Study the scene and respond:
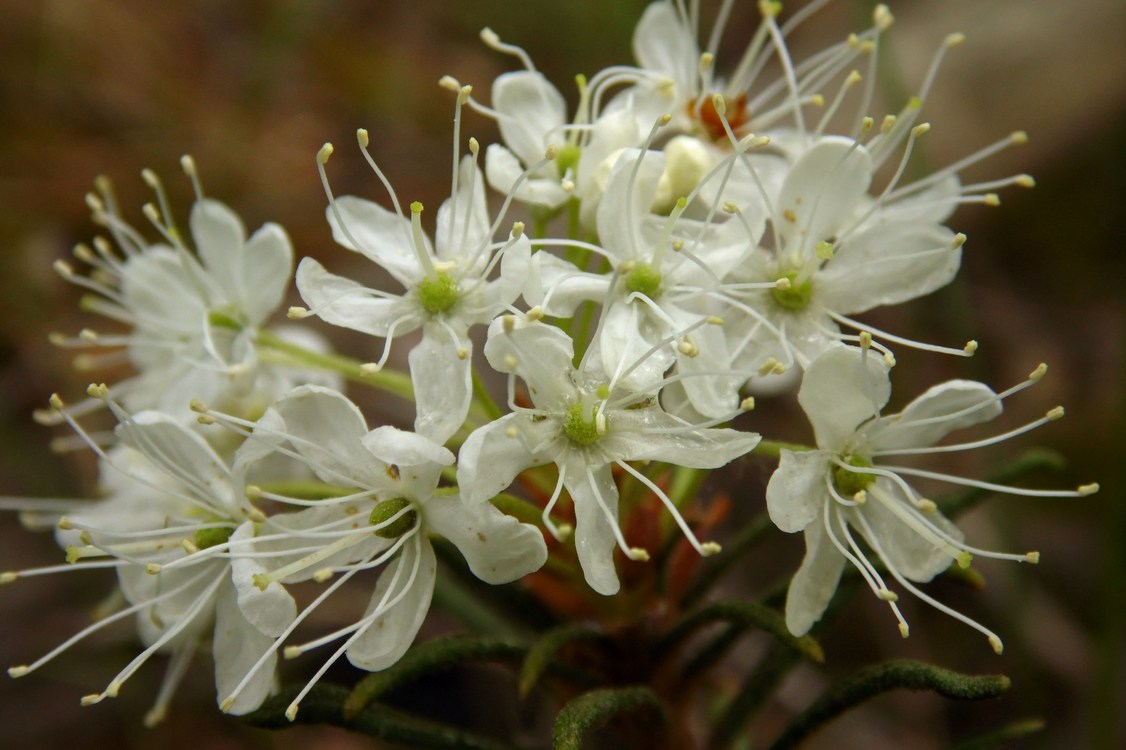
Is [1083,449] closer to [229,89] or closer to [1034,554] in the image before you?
[1034,554]

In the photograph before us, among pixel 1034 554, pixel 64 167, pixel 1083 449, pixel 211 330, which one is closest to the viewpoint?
pixel 1034 554

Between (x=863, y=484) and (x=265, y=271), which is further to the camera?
(x=265, y=271)

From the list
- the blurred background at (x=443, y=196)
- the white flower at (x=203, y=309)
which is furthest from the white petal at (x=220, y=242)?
the blurred background at (x=443, y=196)

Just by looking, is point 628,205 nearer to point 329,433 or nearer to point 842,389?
point 842,389

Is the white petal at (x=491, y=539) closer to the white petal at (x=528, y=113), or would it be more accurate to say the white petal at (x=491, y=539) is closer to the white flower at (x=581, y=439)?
the white flower at (x=581, y=439)

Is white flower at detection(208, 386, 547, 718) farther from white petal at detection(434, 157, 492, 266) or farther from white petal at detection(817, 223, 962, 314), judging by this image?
white petal at detection(817, 223, 962, 314)

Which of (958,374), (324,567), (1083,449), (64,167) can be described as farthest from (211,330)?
(1083,449)

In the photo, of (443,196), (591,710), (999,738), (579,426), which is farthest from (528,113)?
(443,196)
